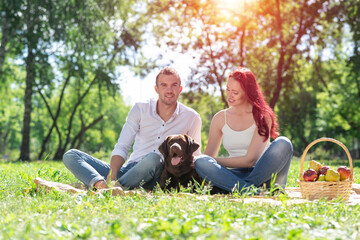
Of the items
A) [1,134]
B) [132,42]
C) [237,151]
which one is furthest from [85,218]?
[1,134]

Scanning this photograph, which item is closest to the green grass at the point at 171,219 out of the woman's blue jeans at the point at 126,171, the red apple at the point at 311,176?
the red apple at the point at 311,176

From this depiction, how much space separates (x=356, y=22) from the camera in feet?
68.5

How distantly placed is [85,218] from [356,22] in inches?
Answer: 812

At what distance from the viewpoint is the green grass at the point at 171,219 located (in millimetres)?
2955

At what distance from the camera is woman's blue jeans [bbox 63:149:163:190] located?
568 centimetres

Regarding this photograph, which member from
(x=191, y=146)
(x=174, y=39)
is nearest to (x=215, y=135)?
(x=191, y=146)

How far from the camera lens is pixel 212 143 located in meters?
6.27

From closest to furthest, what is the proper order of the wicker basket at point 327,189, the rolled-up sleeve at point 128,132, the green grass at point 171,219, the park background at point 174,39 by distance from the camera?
the green grass at point 171,219 < the wicker basket at point 327,189 < the rolled-up sleeve at point 128,132 < the park background at point 174,39

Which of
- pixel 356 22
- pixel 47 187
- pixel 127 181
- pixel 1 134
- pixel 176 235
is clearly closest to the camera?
pixel 176 235

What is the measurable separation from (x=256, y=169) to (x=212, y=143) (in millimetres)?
956

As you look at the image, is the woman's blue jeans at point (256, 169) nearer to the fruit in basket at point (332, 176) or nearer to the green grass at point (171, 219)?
the fruit in basket at point (332, 176)

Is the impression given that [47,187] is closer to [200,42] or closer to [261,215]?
[261,215]

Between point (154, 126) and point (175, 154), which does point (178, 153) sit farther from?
point (154, 126)


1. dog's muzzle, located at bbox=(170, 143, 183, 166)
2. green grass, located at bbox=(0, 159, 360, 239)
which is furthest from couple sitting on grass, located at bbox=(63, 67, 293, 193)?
green grass, located at bbox=(0, 159, 360, 239)
